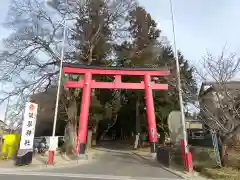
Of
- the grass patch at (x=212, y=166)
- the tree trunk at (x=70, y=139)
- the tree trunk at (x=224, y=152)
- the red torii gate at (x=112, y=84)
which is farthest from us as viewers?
the tree trunk at (x=70, y=139)

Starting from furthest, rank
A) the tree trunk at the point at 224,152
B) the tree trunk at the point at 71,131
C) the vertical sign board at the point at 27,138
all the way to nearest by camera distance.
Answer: the tree trunk at the point at 71,131 → the vertical sign board at the point at 27,138 → the tree trunk at the point at 224,152

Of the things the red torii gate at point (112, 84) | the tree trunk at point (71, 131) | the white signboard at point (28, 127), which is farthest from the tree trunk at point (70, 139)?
the white signboard at point (28, 127)

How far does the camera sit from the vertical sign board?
16.0m

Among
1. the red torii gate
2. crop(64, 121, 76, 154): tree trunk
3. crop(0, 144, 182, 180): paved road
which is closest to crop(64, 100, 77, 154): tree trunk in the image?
crop(64, 121, 76, 154): tree trunk

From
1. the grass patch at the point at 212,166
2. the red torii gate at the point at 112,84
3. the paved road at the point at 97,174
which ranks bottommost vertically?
the paved road at the point at 97,174

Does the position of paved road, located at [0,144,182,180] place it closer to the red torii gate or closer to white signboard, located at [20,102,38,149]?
white signboard, located at [20,102,38,149]

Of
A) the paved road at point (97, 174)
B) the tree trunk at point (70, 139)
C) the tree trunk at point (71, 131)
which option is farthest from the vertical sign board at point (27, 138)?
the tree trunk at point (71, 131)

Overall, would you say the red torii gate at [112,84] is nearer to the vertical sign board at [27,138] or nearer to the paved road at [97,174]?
the vertical sign board at [27,138]

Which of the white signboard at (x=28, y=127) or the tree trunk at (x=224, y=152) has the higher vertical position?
the white signboard at (x=28, y=127)

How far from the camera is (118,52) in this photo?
32.5m

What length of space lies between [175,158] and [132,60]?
1702cm

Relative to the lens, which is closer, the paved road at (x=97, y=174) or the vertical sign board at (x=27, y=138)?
the paved road at (x=97, y=174)

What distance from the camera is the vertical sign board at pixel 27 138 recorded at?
52.6 ft

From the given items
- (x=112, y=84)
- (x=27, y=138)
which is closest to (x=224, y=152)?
(x=27, y=138)
